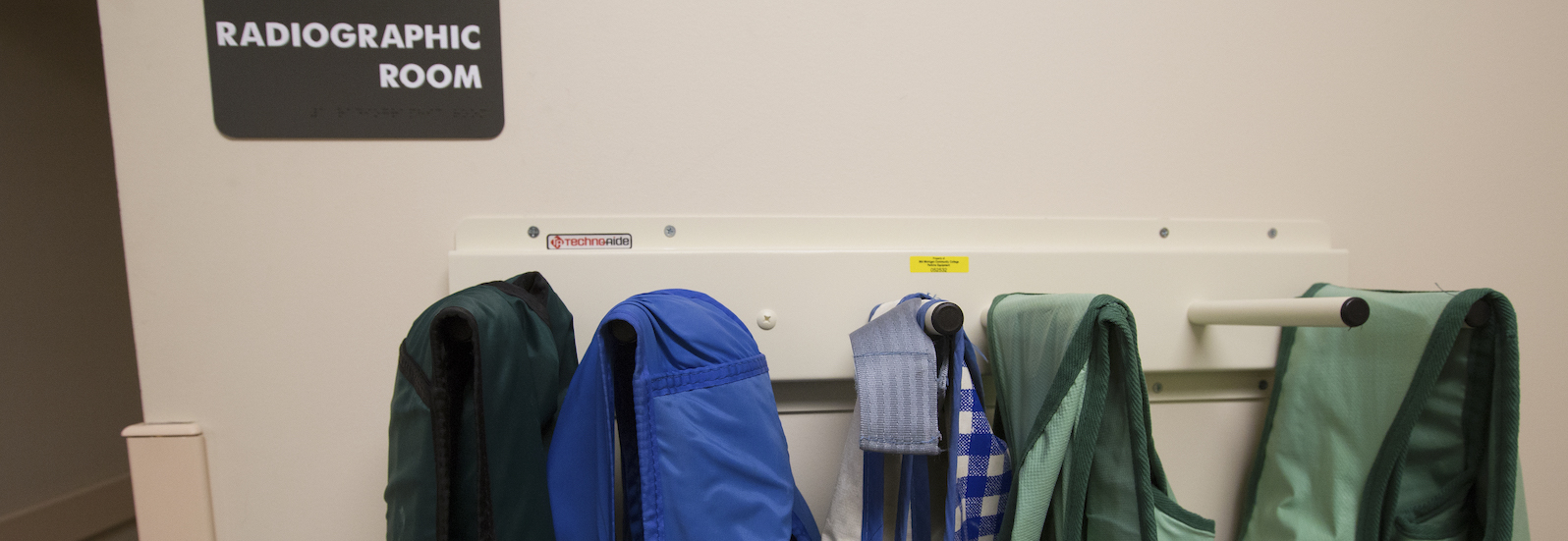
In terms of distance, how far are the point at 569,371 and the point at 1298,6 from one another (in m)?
0.91

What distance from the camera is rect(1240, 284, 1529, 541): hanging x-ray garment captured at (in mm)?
442

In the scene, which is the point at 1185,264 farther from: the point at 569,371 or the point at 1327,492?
the point at 569,371

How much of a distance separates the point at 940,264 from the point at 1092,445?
0.72 ft

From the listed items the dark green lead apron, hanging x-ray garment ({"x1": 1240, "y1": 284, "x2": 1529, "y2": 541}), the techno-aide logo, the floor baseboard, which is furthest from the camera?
the floor baseboard

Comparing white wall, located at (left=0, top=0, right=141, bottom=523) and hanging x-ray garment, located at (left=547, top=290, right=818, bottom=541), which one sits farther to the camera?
white wall, located at (left=0, top=0, right=141, bottom=523)

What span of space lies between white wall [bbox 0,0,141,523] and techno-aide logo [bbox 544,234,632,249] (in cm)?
160

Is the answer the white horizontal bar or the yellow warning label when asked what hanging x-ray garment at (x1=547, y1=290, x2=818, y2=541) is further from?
the white horizontal bar

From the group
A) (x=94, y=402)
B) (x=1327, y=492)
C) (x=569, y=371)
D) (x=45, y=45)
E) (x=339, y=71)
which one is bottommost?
(x=94, y=402)

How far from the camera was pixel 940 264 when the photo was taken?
565mm

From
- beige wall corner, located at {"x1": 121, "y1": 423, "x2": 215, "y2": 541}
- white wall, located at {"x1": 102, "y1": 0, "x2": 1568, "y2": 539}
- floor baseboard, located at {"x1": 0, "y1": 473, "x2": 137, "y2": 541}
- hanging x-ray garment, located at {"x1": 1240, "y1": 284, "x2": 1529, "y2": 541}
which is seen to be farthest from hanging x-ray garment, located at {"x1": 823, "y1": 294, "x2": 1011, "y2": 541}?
floor baseboard, located at {"x1": 0, "y1": 473, "x2": 137, "y2": 541}

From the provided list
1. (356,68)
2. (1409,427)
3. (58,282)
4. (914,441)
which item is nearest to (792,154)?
(914,441)

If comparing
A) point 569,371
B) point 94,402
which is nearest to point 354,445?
point 569,371

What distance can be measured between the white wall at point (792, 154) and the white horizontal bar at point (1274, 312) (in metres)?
0.13

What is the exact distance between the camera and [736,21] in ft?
1.83
